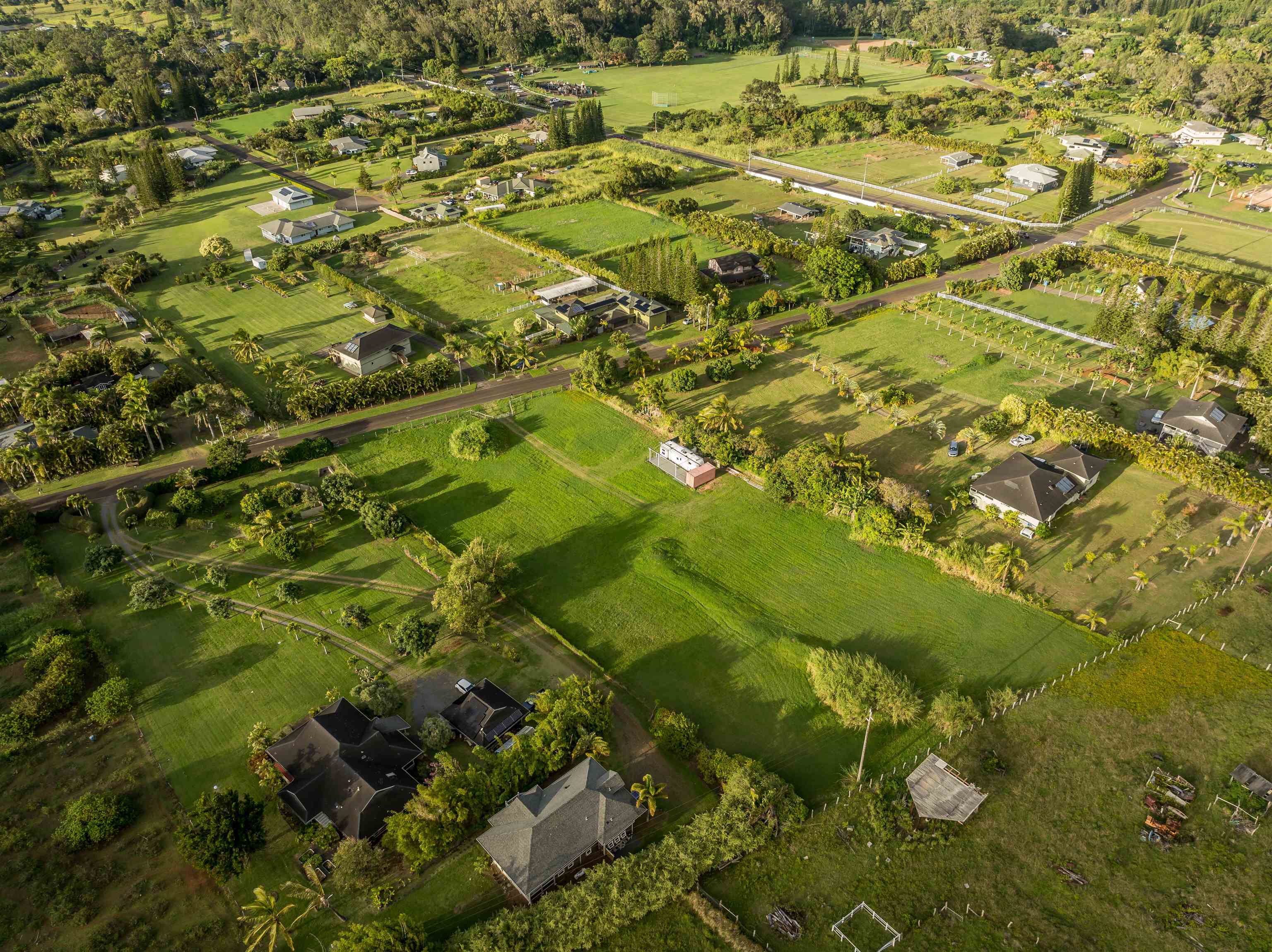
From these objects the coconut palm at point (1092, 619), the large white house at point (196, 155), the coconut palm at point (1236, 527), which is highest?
the large white house at point (196, 155)

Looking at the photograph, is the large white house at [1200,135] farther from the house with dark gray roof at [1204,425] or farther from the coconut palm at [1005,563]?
the coconut palm at [1005,563]

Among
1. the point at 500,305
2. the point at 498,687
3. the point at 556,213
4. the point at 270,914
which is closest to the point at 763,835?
the point at 498,687

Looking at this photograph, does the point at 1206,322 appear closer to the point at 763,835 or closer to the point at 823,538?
the point at 823,538

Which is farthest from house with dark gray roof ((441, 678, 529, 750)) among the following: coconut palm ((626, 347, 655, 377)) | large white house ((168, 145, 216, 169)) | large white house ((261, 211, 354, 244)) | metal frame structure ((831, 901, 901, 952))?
large white house ((168, 145, 216, 169))

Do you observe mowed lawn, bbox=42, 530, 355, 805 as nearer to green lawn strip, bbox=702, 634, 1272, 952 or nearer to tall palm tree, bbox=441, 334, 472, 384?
green lawn strip, bbox=702, 634, 1272, 952

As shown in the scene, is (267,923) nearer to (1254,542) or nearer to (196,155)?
(1254,542)

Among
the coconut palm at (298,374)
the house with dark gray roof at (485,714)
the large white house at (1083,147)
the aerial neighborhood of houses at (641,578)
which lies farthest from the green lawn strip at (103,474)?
the large white house at (1083,147)

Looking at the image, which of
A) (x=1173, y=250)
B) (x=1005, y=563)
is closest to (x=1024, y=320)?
(x=1173, y=250)
